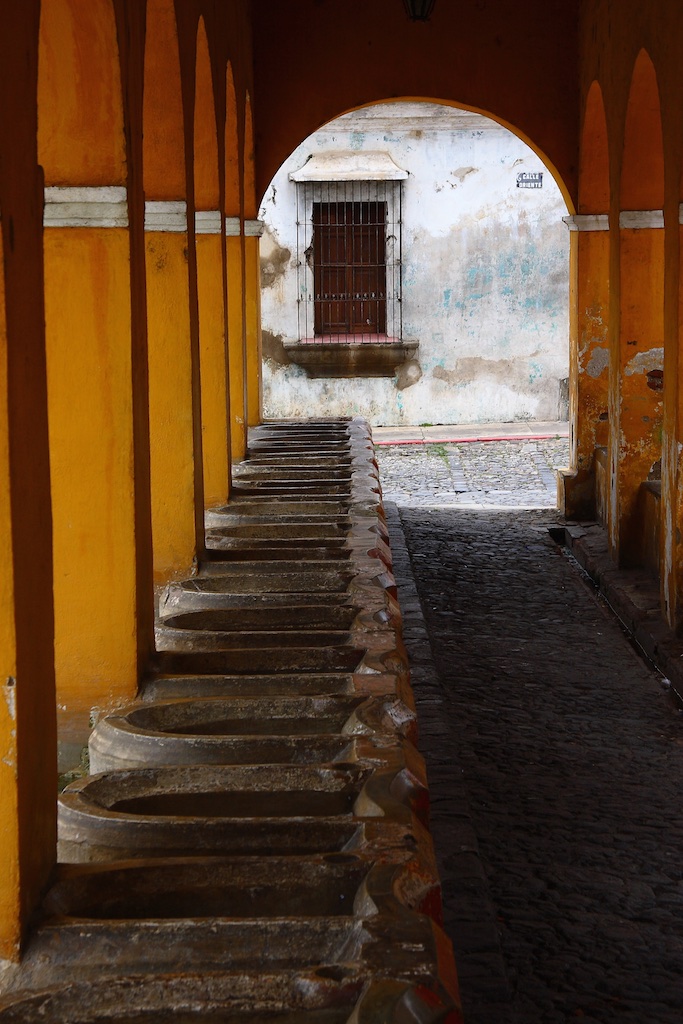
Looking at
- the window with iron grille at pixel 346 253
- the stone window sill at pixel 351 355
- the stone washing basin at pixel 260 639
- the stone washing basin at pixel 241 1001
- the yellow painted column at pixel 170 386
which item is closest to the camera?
the stone washing basin at pixel 241 1001

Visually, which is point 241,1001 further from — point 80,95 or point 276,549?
point 276,549

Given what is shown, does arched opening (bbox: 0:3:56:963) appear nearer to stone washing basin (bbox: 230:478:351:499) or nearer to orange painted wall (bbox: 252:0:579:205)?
stone washing basin (bbox: 230:478:351:499)

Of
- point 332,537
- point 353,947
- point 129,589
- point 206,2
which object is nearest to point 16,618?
point 353,947

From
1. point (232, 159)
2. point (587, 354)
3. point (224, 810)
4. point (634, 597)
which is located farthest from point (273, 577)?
point (587, 354)

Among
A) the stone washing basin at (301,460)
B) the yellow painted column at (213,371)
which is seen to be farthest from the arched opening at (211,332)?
the stone washing basin at (301,460)

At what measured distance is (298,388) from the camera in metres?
17.4

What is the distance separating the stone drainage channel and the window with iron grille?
1209 centimetres

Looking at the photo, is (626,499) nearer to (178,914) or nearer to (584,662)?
(584,662)

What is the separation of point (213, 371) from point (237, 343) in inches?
74.2

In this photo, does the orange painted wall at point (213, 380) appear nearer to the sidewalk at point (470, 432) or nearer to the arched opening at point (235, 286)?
the arched opening at point (235, 286)

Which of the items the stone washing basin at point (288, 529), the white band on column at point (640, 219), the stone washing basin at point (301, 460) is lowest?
the stone washing basin at point (288, 529)

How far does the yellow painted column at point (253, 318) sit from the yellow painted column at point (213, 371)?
3.08 meters

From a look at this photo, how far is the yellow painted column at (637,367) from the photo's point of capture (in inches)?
346

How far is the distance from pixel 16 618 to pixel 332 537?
145 inches
